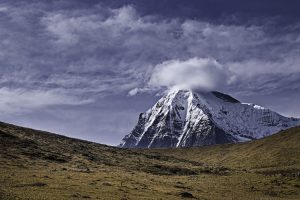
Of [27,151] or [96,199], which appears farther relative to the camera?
[27,151]

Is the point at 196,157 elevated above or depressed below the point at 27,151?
above

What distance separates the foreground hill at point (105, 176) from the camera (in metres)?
44.7

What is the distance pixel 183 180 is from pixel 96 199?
31.4 m

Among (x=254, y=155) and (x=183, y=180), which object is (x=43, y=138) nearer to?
(x=183, y=180)

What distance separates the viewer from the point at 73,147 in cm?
9144

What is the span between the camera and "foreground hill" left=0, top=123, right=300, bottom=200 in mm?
44656

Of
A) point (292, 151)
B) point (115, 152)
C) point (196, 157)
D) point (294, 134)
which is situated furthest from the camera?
point (196, 157)

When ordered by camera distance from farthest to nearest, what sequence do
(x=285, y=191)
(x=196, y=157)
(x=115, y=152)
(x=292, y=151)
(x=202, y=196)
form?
(x=196, y=157), (x=292, y=151), (x=115, y=152), (x=285, y=191), (x=202, y=196)

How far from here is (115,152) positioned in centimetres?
10006

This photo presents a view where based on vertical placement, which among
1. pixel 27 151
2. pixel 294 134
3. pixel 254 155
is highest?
pixel 294 134

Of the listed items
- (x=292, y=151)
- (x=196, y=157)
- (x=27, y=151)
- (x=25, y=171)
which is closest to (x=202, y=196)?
(x=25, y=171)

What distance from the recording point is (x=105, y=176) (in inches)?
2411

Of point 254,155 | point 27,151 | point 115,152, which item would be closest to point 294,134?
point 254,155

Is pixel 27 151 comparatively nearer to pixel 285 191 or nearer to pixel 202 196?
pixel 202 196
